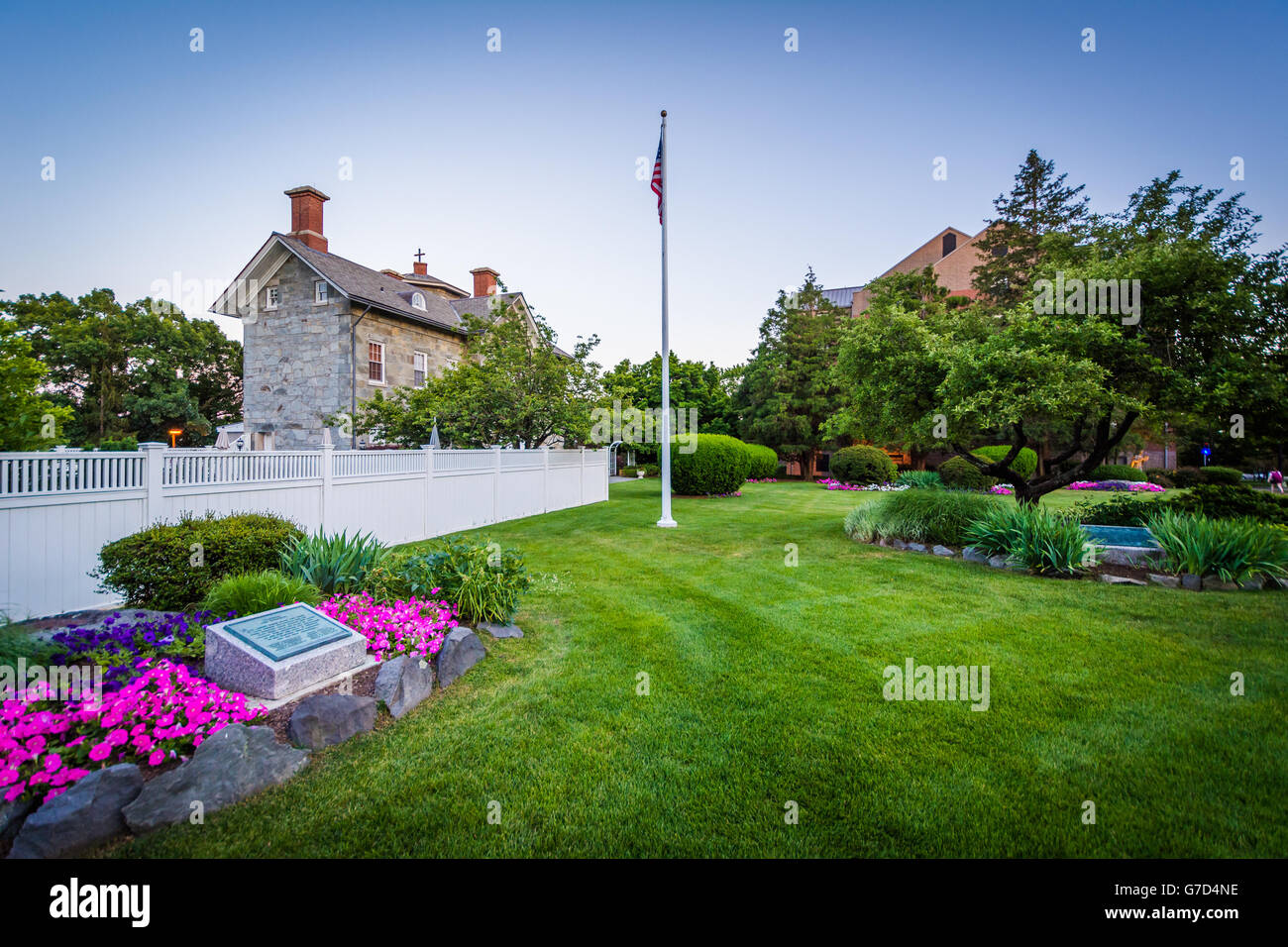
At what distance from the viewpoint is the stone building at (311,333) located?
18359mm

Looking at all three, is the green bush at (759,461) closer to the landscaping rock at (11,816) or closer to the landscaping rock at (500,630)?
the landscaping rock at (500,630)

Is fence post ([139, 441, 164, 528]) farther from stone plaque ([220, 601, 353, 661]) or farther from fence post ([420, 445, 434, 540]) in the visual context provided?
fence post ([420, 445, 434, 540])

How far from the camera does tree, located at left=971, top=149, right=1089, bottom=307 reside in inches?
1041

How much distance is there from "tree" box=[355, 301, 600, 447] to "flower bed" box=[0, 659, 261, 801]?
10.8 m

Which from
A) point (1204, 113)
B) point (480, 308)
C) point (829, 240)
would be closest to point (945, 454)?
point (829, 240)

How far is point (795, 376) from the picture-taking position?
3003 cm

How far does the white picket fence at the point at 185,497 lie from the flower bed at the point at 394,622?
2044mm

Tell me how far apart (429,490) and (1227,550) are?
11.8 meters

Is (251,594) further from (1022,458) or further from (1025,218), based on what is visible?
(1025,218)

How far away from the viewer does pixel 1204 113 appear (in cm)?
898

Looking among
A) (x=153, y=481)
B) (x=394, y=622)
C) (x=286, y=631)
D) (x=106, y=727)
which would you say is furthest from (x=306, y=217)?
(x=106, y=727)

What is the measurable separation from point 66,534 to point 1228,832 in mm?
8361

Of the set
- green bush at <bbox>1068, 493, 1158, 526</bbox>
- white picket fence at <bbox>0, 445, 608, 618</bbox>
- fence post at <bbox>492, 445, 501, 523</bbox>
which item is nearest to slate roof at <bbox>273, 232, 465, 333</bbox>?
fence post at <bbox>492, 445, 501, 523</bbox>

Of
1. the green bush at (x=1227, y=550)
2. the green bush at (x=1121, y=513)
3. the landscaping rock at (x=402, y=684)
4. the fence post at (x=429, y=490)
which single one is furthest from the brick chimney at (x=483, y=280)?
the green bush at (x=1227, y=550)
